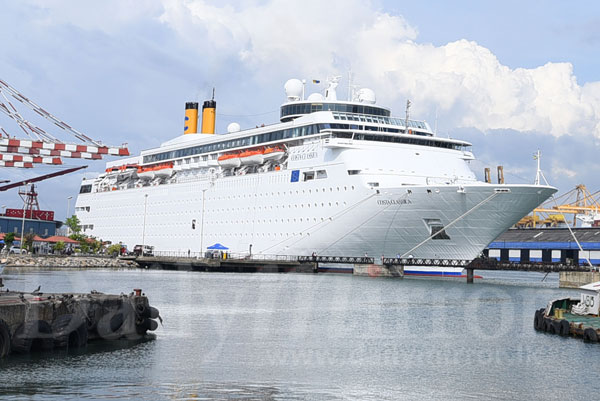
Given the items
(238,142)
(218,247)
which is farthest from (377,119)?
(218,247)

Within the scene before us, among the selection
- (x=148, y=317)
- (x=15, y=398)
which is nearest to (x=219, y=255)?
(x=148, y=317)

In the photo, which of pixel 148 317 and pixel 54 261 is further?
pixel 54 261

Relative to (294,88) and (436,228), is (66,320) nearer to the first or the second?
(436,228)

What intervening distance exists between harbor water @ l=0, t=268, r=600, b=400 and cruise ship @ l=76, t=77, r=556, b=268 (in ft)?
50.6

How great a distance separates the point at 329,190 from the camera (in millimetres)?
57469

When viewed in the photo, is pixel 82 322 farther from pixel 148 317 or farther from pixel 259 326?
pixel 259 326

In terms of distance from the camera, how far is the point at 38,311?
19.9m

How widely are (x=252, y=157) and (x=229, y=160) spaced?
3600 millimetres

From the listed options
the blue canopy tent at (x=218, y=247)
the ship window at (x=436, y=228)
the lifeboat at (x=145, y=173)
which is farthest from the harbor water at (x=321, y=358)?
the lifeboat at (x=145, y=173)

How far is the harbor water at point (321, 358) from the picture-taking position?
1695 centimetres

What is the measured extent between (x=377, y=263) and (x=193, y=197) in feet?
85.6

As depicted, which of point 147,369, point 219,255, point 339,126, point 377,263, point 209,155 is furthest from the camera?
point 209,155

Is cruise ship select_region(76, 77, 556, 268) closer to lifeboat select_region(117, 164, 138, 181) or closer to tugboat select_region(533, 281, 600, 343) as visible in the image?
lifeboat select_region(117, 164, 138, 181)

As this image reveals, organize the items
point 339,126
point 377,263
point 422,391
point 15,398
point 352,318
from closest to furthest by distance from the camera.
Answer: point 15,398 → point 422,391 → point 352,318 → point 377,263 → point 339,126
